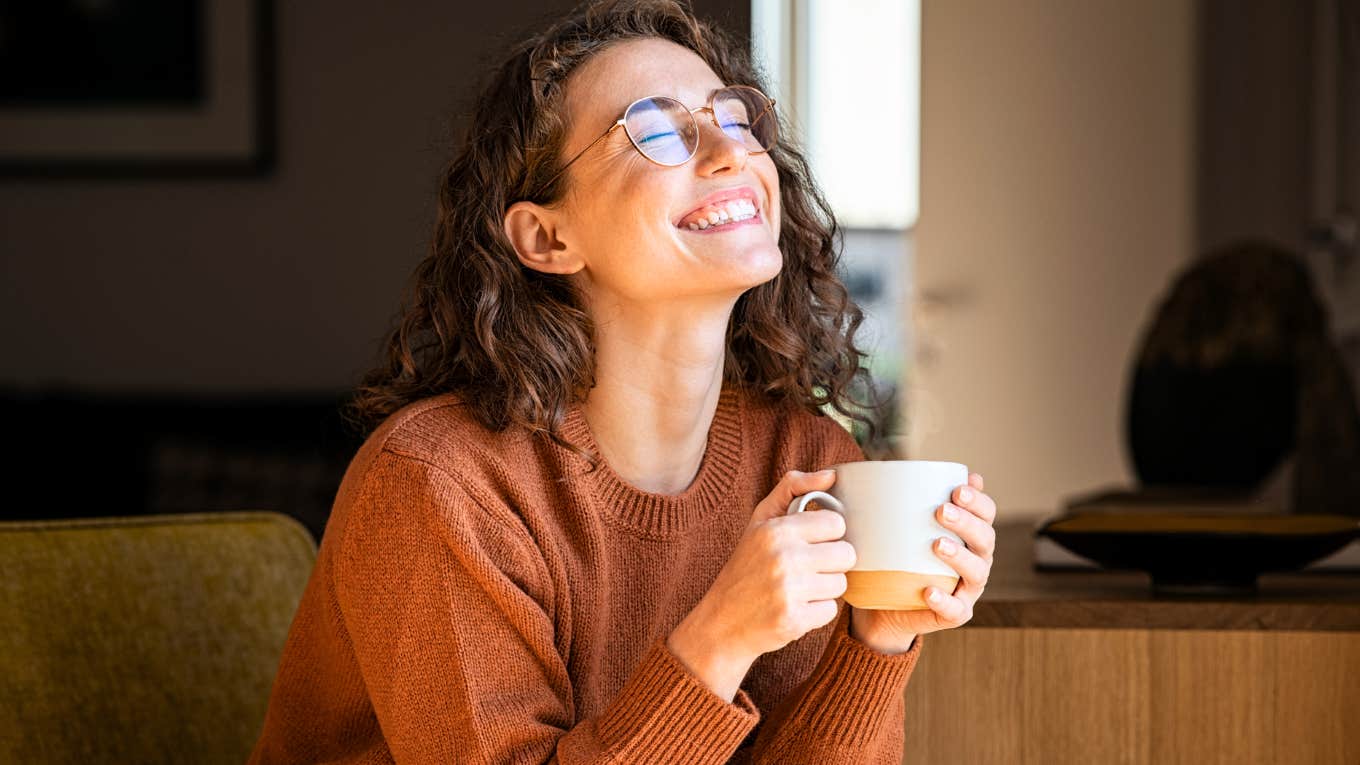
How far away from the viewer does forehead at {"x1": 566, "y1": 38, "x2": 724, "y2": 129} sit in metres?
1.20

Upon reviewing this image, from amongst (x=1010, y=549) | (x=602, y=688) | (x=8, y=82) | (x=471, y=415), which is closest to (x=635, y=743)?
(x=602, y=688)

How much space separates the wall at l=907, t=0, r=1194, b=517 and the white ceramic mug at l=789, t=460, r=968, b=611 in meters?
3.54

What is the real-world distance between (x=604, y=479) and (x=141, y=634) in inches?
16.9

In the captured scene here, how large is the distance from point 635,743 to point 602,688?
165 mm

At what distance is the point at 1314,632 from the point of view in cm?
113

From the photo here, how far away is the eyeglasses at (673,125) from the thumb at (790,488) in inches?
11.6

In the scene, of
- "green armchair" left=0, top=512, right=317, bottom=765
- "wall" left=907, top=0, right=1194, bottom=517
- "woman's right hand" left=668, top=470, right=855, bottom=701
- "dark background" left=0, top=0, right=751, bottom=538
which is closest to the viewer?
"woman's right hand" left=668, top=470, right=855, bottom=701

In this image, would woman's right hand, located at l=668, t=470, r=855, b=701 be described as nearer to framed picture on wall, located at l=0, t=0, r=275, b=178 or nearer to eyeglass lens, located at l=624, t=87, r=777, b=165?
eyeglass lens, located at l=624, t=87, r=777, b=165

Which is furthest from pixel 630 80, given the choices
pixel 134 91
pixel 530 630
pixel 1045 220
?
A: pixel 1045 220

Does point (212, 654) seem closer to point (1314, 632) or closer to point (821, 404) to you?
point (821, 404)

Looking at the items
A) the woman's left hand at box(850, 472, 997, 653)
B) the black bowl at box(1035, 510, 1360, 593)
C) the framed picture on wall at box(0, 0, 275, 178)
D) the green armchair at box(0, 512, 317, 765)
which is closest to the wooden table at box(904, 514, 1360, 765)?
the black bowl at box(1035, 510, 1360, 593)

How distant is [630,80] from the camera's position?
1.21m

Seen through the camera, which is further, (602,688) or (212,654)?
(212,654)

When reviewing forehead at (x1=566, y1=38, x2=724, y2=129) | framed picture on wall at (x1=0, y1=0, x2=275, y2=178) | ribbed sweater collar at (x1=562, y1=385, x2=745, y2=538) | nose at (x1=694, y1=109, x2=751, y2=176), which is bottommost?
ribbed sweater collar at (x1=562, y1=385, x2=745, y2=538)
